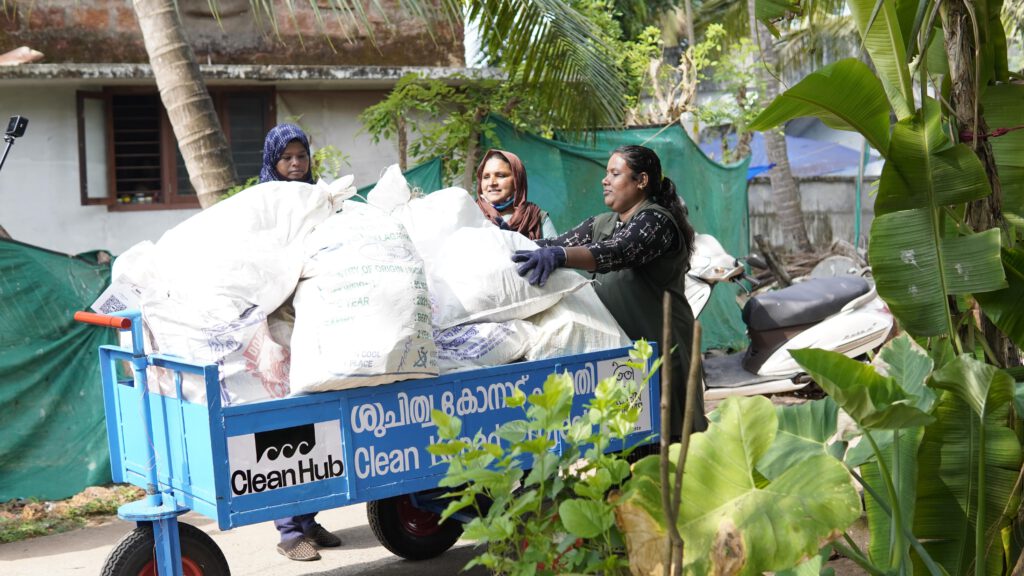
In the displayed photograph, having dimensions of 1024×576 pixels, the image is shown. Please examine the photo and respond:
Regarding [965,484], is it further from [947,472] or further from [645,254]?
[645,254]

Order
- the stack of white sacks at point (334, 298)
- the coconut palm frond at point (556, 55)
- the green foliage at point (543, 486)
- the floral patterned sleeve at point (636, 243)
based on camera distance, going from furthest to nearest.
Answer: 1. the coconut palm frond at point (556, 55)
2. the floral patterned sleeve at point (636, 243)
3. the stack of white sacks at point (334, 298)
4. the green foliage at point (543, 486)

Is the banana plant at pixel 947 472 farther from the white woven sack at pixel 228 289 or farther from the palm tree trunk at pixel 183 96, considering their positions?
the palm tree trunk at pixel 183 96

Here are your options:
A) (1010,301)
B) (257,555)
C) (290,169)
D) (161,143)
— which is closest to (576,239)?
(290,169)

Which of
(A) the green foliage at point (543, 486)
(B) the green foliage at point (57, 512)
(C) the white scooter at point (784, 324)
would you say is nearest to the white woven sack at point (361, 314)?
(A) the green foliage at point (543, 486)

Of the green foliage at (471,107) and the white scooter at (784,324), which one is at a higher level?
the green foliage at (471,107)

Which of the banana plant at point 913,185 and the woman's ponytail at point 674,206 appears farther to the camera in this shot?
the woman's ponytail at point 674,206

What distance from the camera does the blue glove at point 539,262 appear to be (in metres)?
3.94

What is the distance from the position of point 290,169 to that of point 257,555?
1.86 meters

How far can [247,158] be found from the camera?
11781 mm

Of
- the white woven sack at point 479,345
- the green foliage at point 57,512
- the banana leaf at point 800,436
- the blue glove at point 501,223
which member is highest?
the blue glove at point 501,223

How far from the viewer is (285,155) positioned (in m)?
4.82

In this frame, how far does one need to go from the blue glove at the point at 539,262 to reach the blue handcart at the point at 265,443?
1.04 feet

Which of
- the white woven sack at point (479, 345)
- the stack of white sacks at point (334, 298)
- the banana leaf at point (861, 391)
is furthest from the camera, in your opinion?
the white woven sack at point (479, 345)

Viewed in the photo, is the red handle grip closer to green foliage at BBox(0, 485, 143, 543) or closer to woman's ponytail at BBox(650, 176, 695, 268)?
woman's ponytail at BBox(650, 176, 695, 268)
